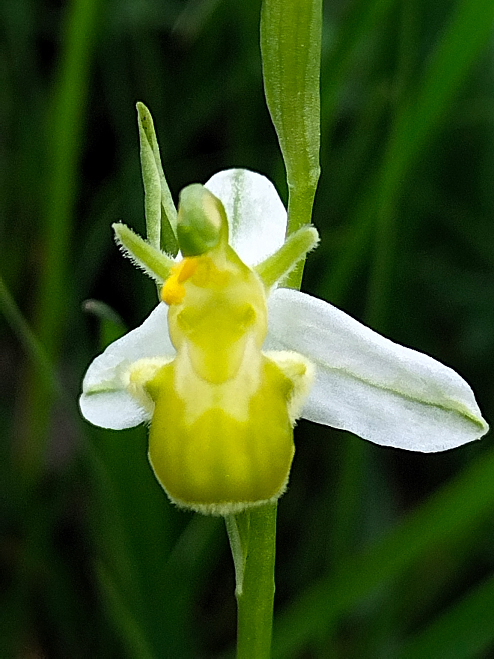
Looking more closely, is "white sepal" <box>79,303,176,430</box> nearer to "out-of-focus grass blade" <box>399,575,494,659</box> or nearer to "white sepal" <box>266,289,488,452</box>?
"white sepal" <box>266,289,488,452</box>

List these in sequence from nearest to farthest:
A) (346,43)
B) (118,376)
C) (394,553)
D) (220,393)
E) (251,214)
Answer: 1. (220,393)
2. (118,376)
3. (251,214)
4. (394,553)
5. (346,43)

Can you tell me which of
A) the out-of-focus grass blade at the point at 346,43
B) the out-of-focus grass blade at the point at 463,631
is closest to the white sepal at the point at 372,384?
the out-of-focus grass blade at the point at 463,631

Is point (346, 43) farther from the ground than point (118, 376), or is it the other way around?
point (346, 43)

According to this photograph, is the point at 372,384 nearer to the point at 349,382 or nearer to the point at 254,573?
the point at 349,382

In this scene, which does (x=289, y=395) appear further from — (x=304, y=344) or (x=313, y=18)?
(x=313, y=18)

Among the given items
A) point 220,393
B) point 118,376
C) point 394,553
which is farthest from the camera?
point 394,553

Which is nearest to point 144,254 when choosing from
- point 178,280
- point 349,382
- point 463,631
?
point 178,280

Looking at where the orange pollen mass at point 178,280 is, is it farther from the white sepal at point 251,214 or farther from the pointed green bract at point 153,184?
the white sepal at point 251,214

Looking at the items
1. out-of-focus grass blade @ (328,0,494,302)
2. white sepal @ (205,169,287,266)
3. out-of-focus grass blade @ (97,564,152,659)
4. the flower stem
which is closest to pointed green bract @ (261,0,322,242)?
white sepal @ (205,169,287,266)
